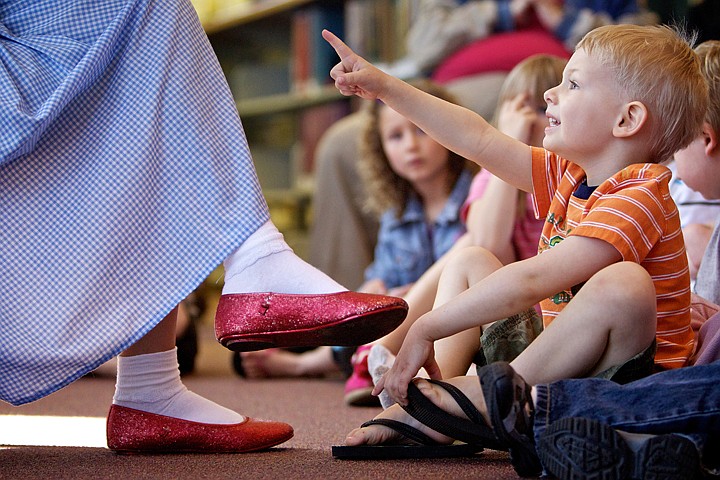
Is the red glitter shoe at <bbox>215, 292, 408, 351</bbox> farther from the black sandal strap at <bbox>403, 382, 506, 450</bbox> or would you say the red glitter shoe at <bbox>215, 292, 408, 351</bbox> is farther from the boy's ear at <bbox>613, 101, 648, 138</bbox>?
the boy's ear at <bbox>613, 101, 648, 138</bbox>

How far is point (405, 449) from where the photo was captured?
951 millimetres

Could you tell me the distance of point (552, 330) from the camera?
2.93 ft

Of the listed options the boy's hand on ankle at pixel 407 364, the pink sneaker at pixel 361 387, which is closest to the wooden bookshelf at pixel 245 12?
the pink sneaker at pixel 361 387

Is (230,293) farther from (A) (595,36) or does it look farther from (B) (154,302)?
(A) (595,36)

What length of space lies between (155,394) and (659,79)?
0.69 metres

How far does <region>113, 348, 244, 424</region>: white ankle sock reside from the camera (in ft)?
3.39

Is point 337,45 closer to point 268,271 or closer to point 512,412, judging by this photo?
point 268,271

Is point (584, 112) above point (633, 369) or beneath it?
above

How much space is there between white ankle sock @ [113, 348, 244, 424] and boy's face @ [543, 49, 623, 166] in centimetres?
51

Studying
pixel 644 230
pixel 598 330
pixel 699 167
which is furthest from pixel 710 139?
pixel 598 330

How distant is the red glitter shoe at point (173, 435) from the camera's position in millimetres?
1018

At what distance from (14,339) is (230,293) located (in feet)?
0.76

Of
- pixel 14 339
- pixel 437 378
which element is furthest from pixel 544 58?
pixel 14 339

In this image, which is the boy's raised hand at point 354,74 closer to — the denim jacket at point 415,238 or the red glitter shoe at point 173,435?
the red glitter shoe at point 173,435
